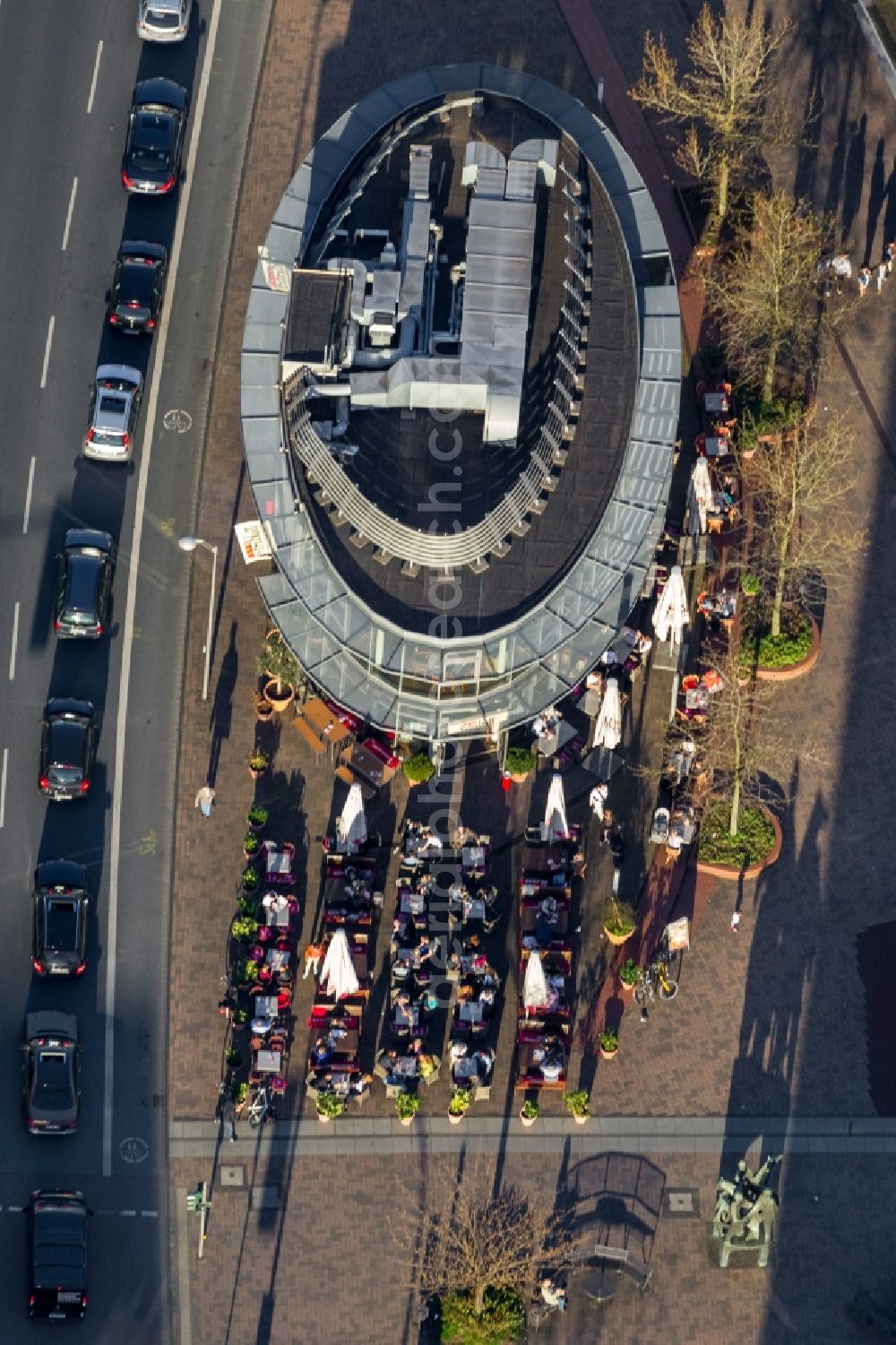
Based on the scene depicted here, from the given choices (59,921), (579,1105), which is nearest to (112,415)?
(59,921)

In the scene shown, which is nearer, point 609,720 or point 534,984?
point 534,984

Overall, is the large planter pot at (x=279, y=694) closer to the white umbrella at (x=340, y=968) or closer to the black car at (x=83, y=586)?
the black car at (x=83, y=586)

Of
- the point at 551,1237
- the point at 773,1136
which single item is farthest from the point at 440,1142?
the point at 773,1136

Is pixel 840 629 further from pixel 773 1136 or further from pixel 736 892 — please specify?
pixel 773 1136

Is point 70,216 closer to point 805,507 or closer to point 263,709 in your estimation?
point 263,709

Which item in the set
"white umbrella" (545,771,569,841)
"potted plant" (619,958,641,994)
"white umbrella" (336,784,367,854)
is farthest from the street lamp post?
"potted plant" (619,958,641,994)
